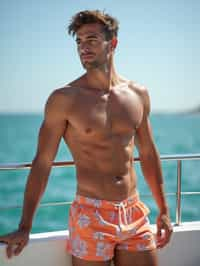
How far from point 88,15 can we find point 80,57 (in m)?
0.19

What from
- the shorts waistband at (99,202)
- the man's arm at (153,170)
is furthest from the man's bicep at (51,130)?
the man's arm at (153,170)

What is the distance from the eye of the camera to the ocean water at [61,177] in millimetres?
18953

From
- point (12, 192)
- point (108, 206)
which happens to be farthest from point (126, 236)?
point (12, 192)

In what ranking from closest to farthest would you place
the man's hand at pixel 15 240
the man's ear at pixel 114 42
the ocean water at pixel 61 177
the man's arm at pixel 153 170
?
the man's hand at pixel 15 240 → the man's ear at pixel 114 42 → the man's arm at pixel 153 170 → the ocean water at pixel 61 177

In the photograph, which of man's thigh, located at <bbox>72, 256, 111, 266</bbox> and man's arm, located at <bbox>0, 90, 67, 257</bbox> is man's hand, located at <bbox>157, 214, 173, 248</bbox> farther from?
man's arm, located at <bbox>0, 90, 67, 257</bbox>

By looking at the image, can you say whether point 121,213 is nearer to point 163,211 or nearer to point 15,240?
point 163,211

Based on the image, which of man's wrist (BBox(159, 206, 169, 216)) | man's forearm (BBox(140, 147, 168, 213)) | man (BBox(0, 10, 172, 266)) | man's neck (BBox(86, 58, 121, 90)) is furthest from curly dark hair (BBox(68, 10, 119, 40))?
man's wrist (BBox(159, 206, 169, 216))

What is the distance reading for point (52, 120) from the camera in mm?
1894

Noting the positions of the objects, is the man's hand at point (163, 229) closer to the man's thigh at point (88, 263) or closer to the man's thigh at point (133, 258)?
the man's thigh at point (133, 258)

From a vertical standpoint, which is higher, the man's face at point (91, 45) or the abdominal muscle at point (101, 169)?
the man's face at point (91, 45)

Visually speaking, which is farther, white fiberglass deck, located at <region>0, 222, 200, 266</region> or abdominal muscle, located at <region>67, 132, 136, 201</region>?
white fiberglass deck, located at <region>0, 222, 200, 266</region>

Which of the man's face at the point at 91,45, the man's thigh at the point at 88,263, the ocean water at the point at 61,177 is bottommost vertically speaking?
the ocean water at the point at 61,177

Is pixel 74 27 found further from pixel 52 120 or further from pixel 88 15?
pixel 52 120

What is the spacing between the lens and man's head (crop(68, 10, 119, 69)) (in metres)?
1.94
